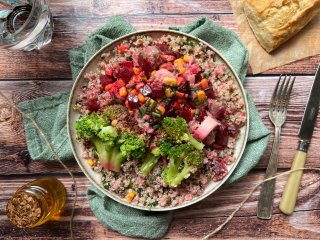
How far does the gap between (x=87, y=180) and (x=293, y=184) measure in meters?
1.54

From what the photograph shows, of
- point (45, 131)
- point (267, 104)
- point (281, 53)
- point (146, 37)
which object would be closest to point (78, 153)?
point (45, 131)

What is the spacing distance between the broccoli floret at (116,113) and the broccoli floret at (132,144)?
0.13m

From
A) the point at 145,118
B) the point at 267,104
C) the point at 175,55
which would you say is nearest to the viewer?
the point at 145,118

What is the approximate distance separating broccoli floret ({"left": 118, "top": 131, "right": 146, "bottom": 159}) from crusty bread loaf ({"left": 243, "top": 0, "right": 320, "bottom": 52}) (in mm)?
1234

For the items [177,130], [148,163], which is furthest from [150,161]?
[177,130]

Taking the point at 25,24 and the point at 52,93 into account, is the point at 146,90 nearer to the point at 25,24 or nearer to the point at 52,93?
the point at 52,93

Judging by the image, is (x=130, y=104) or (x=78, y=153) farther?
(x=78, y=153)

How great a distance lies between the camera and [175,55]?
3.03 meters

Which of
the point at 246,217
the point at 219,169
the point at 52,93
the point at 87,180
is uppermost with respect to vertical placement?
the point at 52,93

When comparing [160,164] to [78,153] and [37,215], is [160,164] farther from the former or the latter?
[37,215]

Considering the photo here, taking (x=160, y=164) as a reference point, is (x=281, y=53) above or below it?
above

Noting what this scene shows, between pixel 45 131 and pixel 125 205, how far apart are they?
82 cm

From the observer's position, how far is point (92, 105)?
3008 millimetres

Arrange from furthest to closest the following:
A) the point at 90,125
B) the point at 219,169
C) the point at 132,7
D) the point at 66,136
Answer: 1. the point at 132,7
2. the point at 66,136
3. the point at 219,169
4. the point at 90,125
